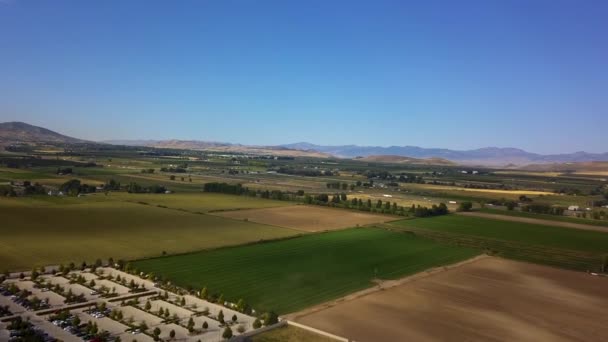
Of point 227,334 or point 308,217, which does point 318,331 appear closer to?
point 227,334

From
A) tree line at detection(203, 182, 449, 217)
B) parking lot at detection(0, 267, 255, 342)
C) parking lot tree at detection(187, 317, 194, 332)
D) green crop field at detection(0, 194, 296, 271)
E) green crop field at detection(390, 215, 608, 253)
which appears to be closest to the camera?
parking lot at detection(0, 267, 255, 342)

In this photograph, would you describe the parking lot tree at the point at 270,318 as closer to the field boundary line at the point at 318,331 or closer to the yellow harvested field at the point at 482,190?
the field boundary line at the point at 318,331

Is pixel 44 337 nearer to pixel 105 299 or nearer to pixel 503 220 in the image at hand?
pixel 105 299

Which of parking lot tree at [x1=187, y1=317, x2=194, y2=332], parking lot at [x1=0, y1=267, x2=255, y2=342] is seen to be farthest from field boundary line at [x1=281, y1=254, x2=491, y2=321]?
parking lot tree at [x1=187, y1=317, x2=194, y2=332]

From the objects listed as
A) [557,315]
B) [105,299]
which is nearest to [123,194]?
[105,299]

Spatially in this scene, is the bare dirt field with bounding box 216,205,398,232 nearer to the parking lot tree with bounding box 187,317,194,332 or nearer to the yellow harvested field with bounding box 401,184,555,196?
the parking lot tree with bounding box 187,317,194,332
